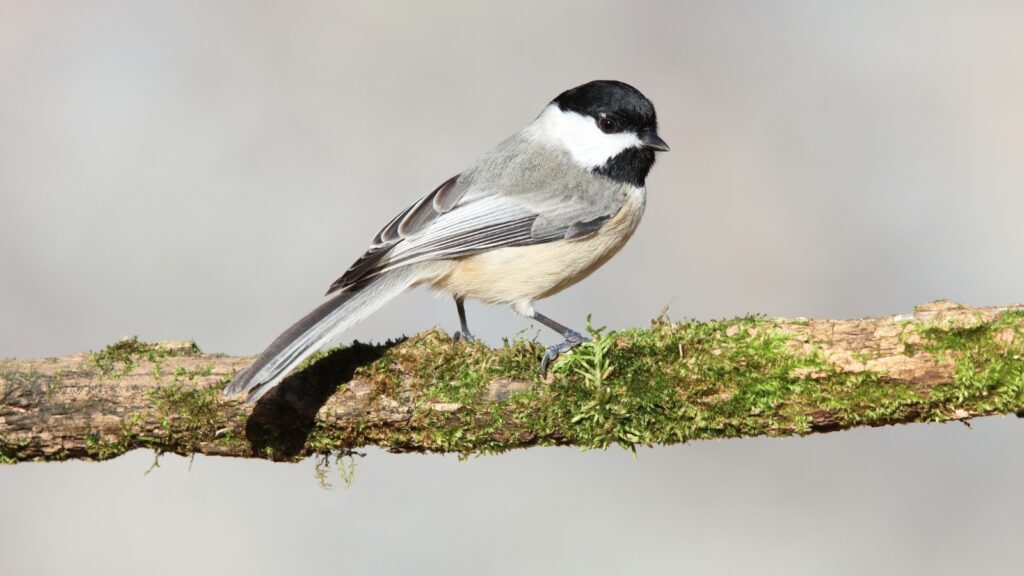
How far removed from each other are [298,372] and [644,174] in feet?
6.01

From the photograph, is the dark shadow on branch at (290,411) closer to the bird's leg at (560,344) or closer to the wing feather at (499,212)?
the wing feather at (499,212)

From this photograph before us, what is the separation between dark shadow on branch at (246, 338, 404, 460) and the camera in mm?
2785

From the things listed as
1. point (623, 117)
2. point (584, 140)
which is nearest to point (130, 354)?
point (584, 140)

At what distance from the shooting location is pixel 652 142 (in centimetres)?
371

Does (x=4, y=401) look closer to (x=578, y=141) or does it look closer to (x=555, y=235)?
(x=555, y=235)

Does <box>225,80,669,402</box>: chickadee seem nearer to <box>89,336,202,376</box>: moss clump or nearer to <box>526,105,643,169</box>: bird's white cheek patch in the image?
<box>526,105,643,169</box>: bird's white cheek patch

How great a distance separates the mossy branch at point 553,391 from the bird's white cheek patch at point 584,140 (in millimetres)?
1164

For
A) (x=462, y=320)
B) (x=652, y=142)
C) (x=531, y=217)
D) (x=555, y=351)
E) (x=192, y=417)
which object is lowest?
(x=192, y=417)

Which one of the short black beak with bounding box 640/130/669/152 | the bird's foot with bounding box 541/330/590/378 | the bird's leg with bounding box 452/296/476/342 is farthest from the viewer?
the short black beak with bounding box 640/130/669/152

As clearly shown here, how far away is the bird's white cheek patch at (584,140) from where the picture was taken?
3.75 meters

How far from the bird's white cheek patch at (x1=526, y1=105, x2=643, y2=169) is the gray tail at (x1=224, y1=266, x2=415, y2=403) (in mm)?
1020

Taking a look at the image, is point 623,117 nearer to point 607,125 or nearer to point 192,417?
point 607,125

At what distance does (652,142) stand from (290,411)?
6.33 ft

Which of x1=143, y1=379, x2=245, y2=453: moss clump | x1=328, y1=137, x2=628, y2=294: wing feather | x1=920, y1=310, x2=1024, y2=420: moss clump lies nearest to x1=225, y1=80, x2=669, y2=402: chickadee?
x1=328, y1=137, x2=628, y2=294: wing feather
